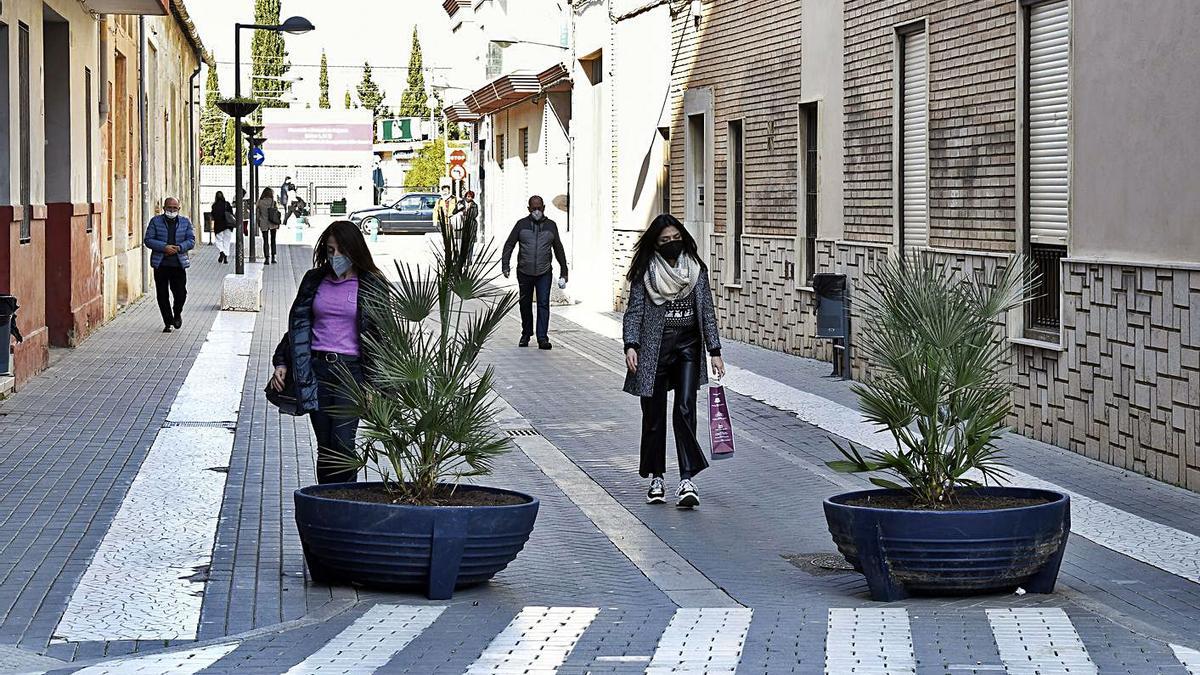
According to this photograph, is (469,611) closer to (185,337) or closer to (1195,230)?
(1195,230)

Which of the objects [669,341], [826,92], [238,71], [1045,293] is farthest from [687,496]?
[238,71]

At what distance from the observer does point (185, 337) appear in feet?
72.1

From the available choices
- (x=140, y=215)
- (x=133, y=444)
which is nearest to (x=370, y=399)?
(x=133, y=444)

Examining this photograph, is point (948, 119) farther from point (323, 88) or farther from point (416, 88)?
point (323, 88)

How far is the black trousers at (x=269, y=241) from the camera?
134 ft

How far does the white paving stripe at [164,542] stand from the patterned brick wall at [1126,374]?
18.9 ft

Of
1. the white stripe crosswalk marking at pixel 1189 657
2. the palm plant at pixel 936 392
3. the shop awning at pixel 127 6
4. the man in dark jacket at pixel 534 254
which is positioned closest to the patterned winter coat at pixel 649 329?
the palm plant at pixel 936 392

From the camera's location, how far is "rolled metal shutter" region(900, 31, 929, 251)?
15.5 metres

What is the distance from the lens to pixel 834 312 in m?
16.8

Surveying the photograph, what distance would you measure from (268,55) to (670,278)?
364 feet

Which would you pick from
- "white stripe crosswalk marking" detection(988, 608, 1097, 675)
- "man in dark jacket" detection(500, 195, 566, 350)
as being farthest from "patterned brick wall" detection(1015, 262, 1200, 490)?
"man in dark jacket" detection(500, 195, 566, 350)

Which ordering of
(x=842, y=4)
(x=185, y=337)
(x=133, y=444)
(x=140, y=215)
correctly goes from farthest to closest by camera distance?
(x=140, y=215) < (x=185, y=337) < (x=842, y=4) < (x=133, y=444)

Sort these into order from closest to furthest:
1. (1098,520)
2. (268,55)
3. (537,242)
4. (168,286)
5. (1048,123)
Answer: (1098,520) → (1048,123) → (537,242) → (168,286) → (268,55)

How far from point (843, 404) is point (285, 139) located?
88.4m
